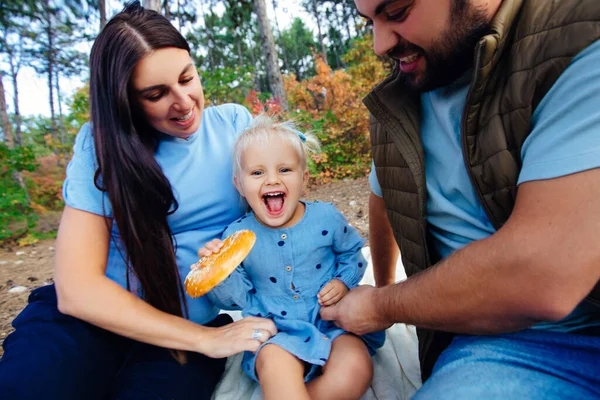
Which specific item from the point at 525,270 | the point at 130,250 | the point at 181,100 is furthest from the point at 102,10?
the point at 525,270

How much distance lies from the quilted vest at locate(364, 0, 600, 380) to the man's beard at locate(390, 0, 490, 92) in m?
0.08

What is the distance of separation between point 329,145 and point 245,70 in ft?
11.3

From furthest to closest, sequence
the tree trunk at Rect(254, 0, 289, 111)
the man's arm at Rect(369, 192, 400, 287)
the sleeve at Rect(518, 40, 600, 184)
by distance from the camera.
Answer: the tree trunk at Rect(254, 0, 289, 111) → the man's arm at Rect(369, 192, 400, 287) → the sleeve at Rect(518, 40, 600, 184)

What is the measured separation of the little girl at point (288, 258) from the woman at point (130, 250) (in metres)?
0.16

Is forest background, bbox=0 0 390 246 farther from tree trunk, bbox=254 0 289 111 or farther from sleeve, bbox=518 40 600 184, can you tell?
sleeve, bbox=518 40 600 184

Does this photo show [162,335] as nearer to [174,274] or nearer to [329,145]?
[174,274]

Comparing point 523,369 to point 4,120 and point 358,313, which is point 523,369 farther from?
point 4,120

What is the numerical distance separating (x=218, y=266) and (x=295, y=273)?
1.66 feet

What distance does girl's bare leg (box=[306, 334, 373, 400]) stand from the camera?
1.46 m

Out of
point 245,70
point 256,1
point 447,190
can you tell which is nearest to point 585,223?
point 447,190

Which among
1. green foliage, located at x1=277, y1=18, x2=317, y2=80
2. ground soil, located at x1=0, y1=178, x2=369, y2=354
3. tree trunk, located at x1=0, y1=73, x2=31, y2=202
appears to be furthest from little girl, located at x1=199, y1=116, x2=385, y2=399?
green foliage, located at x1=277, y1=18, x2=317, y2=80

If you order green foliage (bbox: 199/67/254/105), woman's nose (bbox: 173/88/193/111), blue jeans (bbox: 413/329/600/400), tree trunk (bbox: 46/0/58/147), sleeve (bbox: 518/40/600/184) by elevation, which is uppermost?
tree trunk (bbox: 46/0/58/147)

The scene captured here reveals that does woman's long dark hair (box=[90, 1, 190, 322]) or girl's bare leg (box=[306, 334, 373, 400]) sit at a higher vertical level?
woman's long dark hair (box=[90, 1, 190, 322])

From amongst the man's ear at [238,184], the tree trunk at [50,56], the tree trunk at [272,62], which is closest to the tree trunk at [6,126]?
the tree trunk at [50,56]
